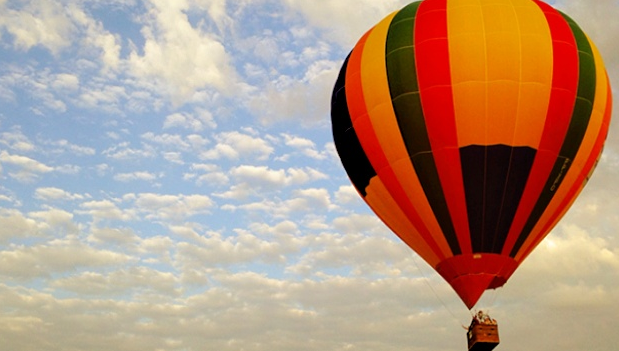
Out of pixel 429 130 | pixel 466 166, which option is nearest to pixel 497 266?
pixel 466 166

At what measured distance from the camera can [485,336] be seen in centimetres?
1897

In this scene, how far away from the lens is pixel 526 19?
20.8 metres

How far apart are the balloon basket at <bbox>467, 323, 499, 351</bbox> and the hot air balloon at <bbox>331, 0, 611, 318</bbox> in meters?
0.95

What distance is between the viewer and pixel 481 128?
19875 mm

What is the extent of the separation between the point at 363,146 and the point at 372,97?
5.12 ft

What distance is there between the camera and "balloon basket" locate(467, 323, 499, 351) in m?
19.0

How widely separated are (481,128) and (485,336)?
581 cm

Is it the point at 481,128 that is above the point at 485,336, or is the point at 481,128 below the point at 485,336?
above

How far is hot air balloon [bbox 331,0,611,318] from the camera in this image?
1991cm

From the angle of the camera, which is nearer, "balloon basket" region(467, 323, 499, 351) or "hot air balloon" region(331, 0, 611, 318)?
"balloon basket" region(467, 323, 499, 351)

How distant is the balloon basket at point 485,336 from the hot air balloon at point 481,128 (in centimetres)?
95

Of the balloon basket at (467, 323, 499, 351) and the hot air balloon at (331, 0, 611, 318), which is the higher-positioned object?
the hot air balloon at (331, 0, 611, 318)

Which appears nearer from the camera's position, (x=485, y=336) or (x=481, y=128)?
(x=485, y=336)

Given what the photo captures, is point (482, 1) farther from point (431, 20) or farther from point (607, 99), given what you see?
point (607, 99)
